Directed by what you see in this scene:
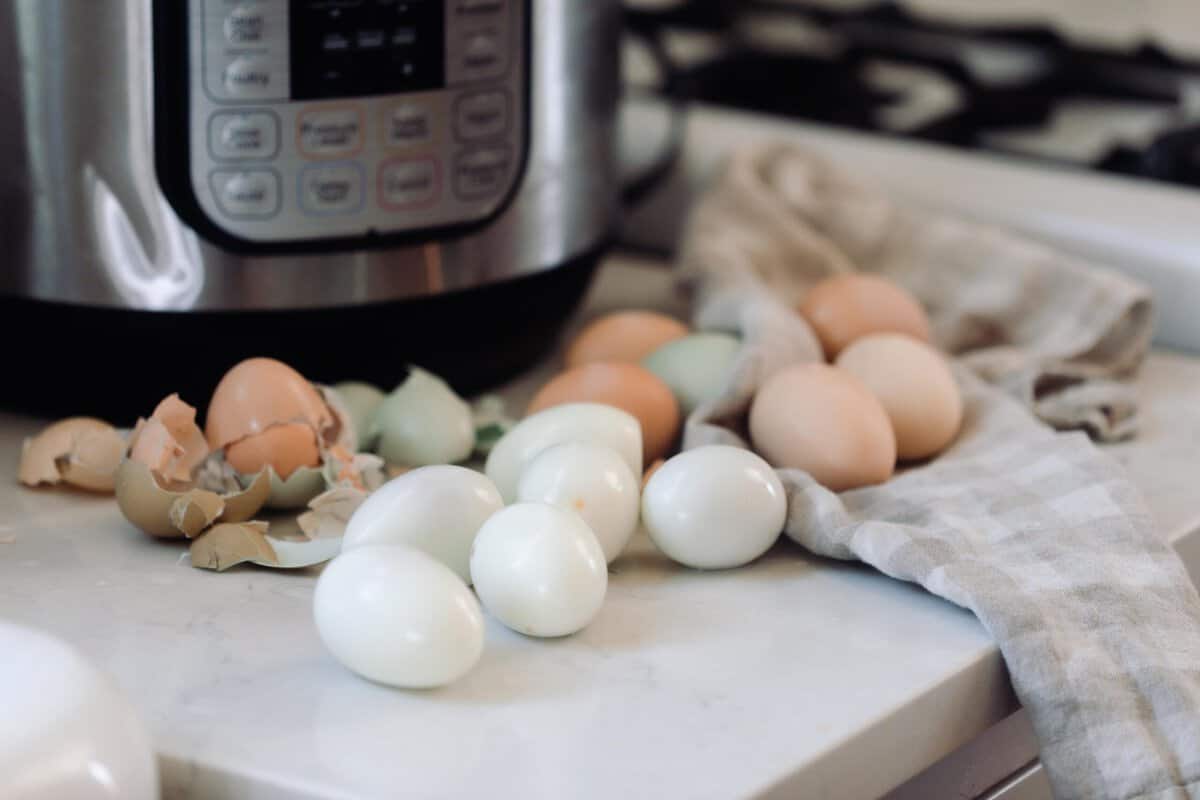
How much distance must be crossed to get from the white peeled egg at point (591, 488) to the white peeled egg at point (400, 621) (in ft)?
0.27

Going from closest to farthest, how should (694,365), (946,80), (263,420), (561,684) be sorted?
(561,684) → (263,420) → (694,365) → (946,80)

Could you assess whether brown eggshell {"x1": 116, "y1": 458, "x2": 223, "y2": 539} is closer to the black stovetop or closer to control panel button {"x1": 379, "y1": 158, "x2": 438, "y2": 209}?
control panel button {"x1": 379, "y1": 158, "x2": 438, "y2": 209}

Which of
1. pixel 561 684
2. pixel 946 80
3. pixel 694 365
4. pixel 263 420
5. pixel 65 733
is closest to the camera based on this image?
pixel 65 733

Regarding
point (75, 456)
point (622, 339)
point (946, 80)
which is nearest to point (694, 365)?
point (622, 339)

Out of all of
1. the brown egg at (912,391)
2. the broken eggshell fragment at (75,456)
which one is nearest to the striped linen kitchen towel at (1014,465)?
the brown egg at (912,391)

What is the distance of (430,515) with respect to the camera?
20.0 inches

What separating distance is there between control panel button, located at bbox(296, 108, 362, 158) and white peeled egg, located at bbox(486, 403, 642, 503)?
0.14 metres

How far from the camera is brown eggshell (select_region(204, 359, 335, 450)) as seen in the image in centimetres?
57

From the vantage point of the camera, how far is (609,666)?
18.9 inches

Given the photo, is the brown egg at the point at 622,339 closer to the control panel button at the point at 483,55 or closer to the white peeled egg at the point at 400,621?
the control panel button at the point at 483,55

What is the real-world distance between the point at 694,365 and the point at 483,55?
164 millimetres

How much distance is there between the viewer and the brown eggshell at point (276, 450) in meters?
0.57

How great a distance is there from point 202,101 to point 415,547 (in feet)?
0.70

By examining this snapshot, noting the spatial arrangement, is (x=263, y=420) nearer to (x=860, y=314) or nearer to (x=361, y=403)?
(x=361, y=403)
